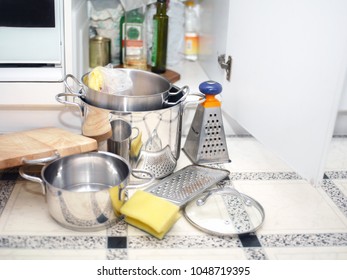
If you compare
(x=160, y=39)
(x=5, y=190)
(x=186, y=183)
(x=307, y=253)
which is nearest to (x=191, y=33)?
(x=160, y=39)

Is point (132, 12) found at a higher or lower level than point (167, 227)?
higher

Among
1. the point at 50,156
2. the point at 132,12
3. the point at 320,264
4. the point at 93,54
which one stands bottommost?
the point at 320,264

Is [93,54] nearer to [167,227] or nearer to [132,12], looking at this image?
[132,12]

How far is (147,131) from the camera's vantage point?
105 centimetres

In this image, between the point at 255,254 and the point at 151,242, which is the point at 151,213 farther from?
the point at 255,254

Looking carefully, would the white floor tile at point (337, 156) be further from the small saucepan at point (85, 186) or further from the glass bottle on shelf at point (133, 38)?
the glass bottle on shelf at point (133, 38)

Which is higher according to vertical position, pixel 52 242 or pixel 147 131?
pixel 147 131

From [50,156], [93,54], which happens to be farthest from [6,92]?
[93,54]

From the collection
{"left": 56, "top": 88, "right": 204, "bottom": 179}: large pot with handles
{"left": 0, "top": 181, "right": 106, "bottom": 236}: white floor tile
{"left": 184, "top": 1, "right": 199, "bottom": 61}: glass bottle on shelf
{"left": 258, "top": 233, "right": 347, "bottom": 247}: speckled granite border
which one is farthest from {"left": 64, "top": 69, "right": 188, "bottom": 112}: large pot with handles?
{"left": 184, "top": 1, "right": 199, "bottom": 61}: glass bottle on shelf

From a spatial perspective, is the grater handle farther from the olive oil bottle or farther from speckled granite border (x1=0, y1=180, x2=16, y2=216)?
speckled granite border (x1=0, y1=180, x2=16, y2=216)

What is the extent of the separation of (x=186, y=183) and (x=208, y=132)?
167 millimetres

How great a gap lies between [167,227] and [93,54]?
0.73 m

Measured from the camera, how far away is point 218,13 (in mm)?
1450

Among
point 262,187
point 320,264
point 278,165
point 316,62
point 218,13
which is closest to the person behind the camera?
point 320,264
